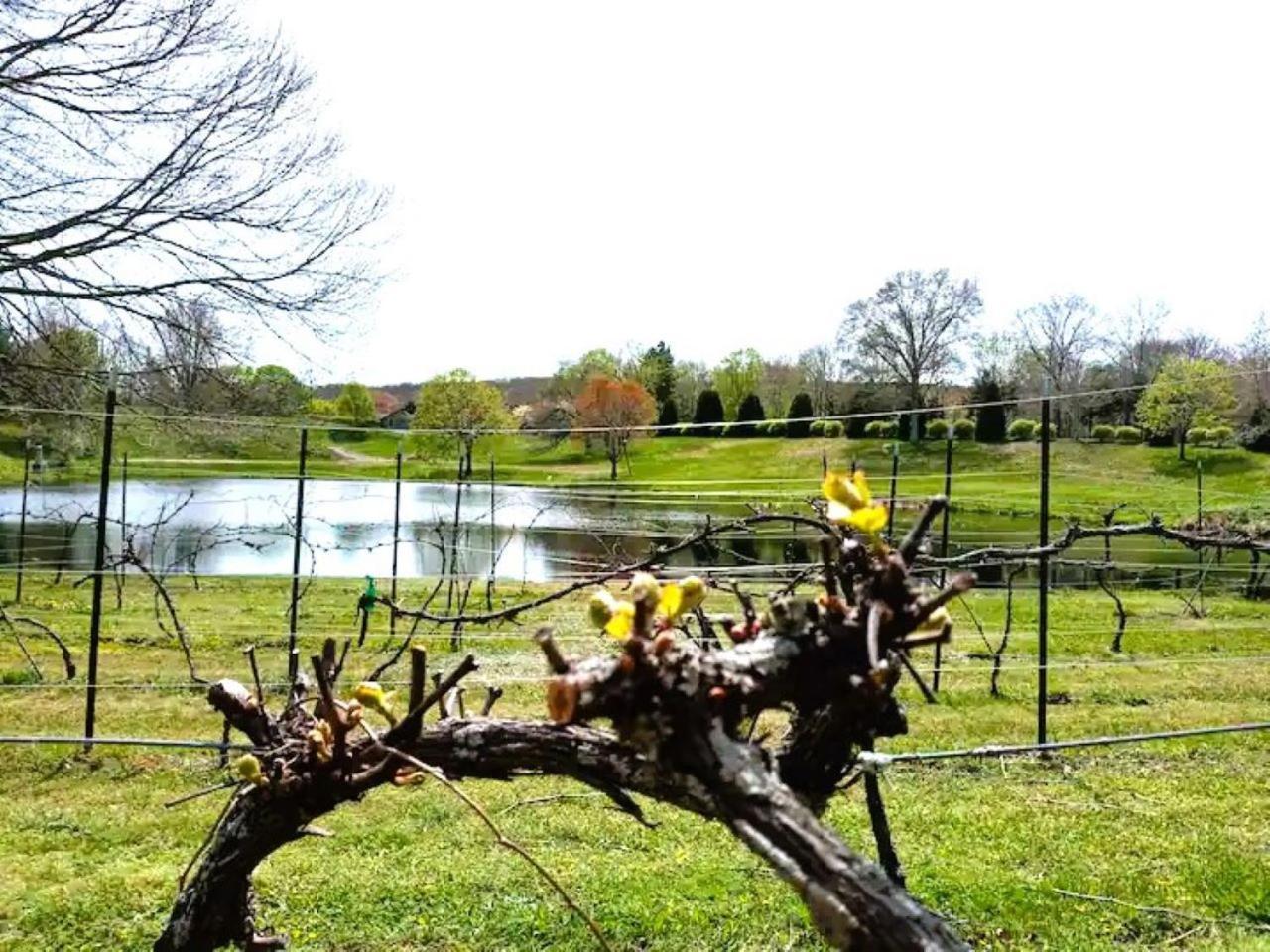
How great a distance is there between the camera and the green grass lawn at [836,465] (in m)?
16.3

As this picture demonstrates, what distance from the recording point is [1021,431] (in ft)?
99.1

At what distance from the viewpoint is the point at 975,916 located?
10.9 ft

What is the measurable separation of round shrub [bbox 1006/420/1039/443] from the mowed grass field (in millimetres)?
22905

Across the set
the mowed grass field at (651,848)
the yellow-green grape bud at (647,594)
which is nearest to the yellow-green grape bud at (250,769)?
the yellow-green grape bud at (647,594)

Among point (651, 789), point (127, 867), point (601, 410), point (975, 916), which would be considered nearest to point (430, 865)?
point (127, 867)

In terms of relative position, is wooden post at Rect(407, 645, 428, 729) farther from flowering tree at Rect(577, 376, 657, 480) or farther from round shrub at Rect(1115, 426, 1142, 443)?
flowering tree at Rect(577, 376, 657, 480)

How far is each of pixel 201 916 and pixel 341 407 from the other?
44951 millimetres

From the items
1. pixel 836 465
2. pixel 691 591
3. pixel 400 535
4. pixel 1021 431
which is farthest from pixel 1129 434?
pixel 691 591

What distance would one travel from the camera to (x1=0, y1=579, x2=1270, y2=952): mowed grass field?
10.5 ft

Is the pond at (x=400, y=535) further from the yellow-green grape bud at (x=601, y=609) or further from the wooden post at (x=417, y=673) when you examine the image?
the yellow-green grape bud at (x=601, y=609)

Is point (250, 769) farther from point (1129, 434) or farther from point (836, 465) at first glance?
point (1129, 434)

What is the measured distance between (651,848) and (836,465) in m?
15.5

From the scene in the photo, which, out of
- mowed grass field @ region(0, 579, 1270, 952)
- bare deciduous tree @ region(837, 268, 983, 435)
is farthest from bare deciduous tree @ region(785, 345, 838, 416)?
mowed grass field @ region(0, 579, 1270, 952)

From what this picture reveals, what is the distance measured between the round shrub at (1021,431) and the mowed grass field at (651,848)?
22905mm
